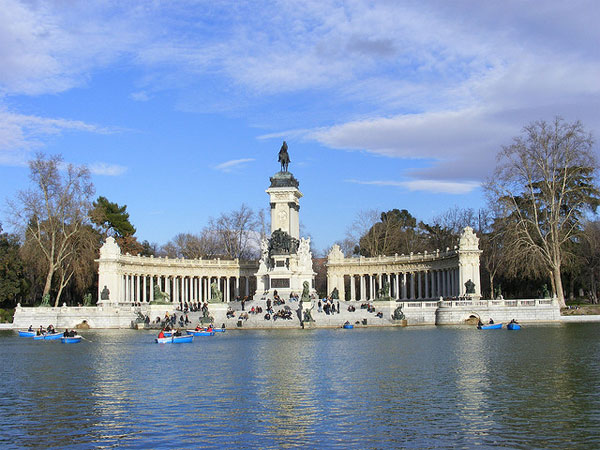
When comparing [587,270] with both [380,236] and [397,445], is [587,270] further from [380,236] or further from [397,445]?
[397,445]

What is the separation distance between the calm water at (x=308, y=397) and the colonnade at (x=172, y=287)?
44.6 m

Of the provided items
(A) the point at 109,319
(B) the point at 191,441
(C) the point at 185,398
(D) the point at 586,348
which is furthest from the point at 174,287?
(B) the point at 191,441

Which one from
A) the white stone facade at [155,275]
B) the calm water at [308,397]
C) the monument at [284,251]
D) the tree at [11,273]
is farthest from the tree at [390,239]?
the calm water at [308,397]

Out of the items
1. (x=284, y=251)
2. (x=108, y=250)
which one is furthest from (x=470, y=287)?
(x=108, y=250)

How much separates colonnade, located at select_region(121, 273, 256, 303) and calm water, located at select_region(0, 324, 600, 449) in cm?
4458

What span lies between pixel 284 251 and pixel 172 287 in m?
23.9

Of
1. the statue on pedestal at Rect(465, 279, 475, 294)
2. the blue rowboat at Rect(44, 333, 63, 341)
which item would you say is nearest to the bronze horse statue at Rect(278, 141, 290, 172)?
the statue on pedestal at Rect(465, 279, 475, 294)

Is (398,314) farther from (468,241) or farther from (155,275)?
(155,275)

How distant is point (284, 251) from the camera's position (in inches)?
3083

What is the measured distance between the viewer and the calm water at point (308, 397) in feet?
58.6

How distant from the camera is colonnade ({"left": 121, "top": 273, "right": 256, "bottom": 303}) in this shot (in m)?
83.9

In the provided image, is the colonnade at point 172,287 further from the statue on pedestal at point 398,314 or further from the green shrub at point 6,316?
the statue on pedestal at point 398,314

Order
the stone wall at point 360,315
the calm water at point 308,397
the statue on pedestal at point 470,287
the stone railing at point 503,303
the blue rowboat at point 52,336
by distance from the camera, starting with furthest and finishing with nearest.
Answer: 1. the statue on pedestal at point 470,287
2. the stone railing at point 503,303
3. the stone wall at point 360,315
4. the blue rowboat at point 52,336
5. the calm water at point 308,397

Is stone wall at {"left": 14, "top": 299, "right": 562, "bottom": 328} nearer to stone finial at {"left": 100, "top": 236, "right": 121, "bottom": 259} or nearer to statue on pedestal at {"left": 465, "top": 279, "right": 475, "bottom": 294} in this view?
statue on pedestal at {"left": 465, "top": 279, "right": 475, "bottom": 294}
